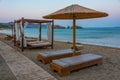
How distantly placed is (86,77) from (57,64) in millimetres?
937

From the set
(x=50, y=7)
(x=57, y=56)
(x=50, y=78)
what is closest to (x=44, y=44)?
(x=57, y=56)

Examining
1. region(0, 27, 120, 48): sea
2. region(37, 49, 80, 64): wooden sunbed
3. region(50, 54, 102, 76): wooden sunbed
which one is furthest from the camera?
region(0, 27, 120, 48): sea

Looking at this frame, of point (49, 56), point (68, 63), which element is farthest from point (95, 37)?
point (68, 63)

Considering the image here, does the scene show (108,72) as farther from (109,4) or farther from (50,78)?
(109,4)

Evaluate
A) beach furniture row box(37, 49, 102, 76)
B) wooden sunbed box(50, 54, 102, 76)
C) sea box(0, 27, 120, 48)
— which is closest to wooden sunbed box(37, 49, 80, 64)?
beach furniture row box(37, 49, 102, 76)

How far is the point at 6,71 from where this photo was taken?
182 inches

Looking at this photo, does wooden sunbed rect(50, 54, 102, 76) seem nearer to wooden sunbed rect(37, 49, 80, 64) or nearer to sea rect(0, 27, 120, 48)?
wooden sunbed rect(37, 49, 80, 64)

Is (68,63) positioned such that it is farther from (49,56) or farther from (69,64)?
(49,56)

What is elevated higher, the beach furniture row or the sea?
the beach furniture row

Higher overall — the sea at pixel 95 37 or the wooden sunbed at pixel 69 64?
the wooden sunbed at pixel 69 64

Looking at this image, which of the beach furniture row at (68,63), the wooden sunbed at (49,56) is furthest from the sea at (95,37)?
the beach furniture row at (68,63)

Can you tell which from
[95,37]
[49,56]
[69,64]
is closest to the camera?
[69,64]

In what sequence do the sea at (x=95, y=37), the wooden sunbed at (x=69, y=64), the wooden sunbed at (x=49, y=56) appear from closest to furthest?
the wooden sunbed at (x=69, y=64)
the wooden sunbed at (x=49, y=56)
the sea at (x=95, y=37)

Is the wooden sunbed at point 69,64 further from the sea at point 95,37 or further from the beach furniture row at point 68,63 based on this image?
the sea at point 95,37
